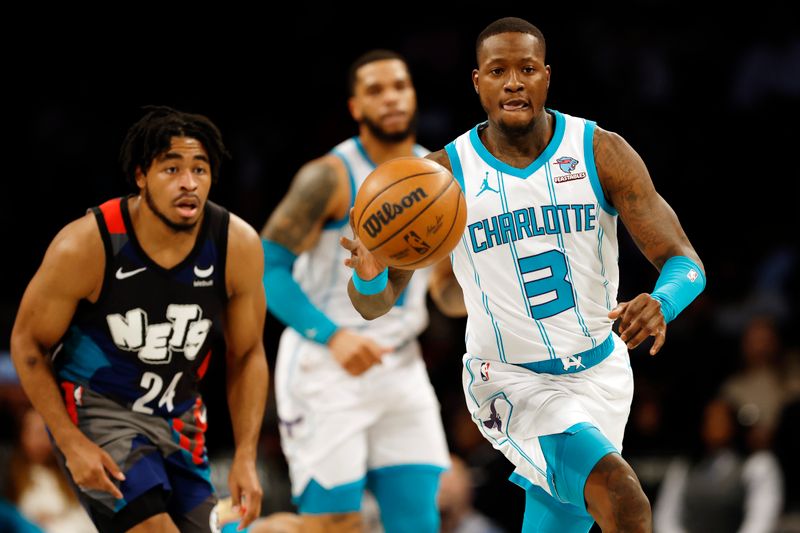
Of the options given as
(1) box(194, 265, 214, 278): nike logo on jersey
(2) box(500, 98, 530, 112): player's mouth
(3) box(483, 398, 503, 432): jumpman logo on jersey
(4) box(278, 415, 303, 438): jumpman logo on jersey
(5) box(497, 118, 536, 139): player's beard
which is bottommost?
(4) box(278, 415, 303, 438): jumpman logo on jersey

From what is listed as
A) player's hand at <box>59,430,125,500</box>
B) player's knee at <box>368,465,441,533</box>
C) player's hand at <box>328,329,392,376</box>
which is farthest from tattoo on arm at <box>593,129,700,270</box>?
player's knee at <box>368,465,441,533</box>

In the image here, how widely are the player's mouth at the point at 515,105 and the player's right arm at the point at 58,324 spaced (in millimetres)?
1658

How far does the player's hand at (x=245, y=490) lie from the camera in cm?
482

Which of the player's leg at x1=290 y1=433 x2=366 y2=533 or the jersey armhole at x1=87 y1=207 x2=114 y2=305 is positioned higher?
the jersey armhole at x1=87 y1=207 x2=114 y2=305

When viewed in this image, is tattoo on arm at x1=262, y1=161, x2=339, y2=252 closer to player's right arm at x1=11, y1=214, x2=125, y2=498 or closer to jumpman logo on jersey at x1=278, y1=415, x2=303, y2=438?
jumpman logo on jersey at x1=278, y1=415, x2=303, y2=438

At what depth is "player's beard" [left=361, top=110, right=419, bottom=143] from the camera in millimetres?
6305

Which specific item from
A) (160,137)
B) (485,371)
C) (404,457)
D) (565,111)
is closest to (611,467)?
(485,371)

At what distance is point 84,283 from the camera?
4.58 metres

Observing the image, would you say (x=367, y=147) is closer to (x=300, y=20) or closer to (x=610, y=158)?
(x=610, y=158)

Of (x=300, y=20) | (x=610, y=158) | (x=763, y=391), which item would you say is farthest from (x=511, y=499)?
(x=300, y=20)

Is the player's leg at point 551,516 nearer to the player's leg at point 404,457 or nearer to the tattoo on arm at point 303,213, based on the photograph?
the player's leg at point 404,457

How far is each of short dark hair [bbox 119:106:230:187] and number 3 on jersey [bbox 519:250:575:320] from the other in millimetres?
1377

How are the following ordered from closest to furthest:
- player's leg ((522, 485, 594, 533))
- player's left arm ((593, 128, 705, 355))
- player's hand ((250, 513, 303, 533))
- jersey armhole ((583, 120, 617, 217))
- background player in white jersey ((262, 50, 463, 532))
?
1. player's left arm ((593, 128, 705, 355))
2. jersey armhole ((583, 120, 617, 217))
3. player's leg ((522, 485, 594, 533))
4. player's hand ((250, 513, 303, 533))
5. background player in white jersey ((262, 50, 463, 532))

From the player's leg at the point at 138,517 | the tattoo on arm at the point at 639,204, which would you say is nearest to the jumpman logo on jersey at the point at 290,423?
the player's leg at the point at 138,517
